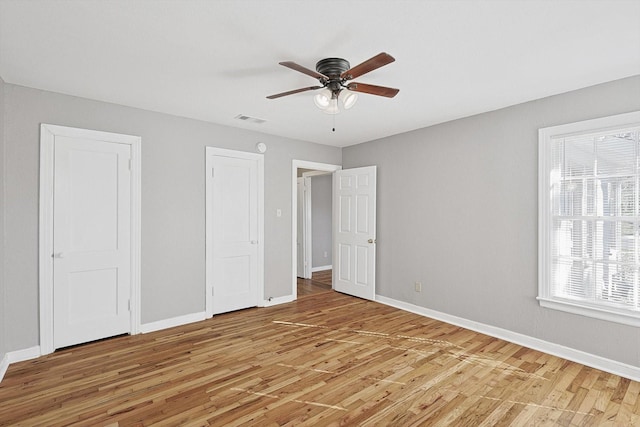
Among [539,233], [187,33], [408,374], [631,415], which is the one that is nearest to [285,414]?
[408,374]

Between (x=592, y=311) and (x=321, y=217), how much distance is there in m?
5.43

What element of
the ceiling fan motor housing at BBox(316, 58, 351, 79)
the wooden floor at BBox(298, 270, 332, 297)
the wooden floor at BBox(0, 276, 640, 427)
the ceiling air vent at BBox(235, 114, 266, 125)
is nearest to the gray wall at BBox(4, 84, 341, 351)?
the ceiling air vent at BBox(235, 114, 266, 125)

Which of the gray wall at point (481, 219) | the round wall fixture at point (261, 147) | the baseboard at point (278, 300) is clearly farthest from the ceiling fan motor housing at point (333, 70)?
the baseboard at point (278, 300)

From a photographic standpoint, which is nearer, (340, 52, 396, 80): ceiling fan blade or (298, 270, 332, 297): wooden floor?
(340, 52, 396, 80): ceiling fan blade

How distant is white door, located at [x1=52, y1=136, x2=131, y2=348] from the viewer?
3.20 m

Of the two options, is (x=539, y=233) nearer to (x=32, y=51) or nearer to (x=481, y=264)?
(x=481, y=264)

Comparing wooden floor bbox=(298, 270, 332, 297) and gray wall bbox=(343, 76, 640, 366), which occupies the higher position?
gray wall bbox=(343, 76, 640, 366)

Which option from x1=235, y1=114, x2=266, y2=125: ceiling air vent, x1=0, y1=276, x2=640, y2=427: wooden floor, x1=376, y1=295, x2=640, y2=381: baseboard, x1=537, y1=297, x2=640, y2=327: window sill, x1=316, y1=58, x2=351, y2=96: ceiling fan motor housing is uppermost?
x1=235, y1=114, x2=266, y2=125: ceiling air vent

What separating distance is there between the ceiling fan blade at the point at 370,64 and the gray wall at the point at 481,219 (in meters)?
2.20

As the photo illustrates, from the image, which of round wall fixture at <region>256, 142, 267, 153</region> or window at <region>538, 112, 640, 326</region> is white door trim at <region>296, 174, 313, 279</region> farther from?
window at <region>538, 112, 640, 326</region>

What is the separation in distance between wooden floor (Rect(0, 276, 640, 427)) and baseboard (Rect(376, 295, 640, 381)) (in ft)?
0.34

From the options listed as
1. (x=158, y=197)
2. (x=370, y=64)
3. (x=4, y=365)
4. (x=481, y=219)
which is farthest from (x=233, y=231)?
(x=481, y=219)

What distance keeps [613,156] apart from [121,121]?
4864 mm

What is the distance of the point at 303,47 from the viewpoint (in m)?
Result: 2.30
